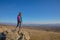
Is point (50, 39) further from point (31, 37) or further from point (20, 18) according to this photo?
point (20, 18)

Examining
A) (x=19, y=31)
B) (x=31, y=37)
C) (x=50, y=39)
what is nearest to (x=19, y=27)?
(x=19, y=31)

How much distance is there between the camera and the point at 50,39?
23.0 meters

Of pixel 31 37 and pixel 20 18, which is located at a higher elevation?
pixel 20 18

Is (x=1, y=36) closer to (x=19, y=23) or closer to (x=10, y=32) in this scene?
(x=10, y=32)

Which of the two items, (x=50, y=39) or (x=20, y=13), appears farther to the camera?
(x=50, y=39)

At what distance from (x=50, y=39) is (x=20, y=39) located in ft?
19.4

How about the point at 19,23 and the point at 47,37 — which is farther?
the point at 47,37

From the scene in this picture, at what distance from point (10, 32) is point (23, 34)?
1791 mm

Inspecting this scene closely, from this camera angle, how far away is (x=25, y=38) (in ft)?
63.9

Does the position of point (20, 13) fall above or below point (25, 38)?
above

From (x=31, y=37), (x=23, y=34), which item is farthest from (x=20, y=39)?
(x=31, y=37)

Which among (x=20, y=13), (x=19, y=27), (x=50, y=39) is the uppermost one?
(x=20, y=13)

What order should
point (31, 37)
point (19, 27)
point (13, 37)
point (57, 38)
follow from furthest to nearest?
point (57, 38) < point (31, 37) < point (19, 27) < point (13, 37)

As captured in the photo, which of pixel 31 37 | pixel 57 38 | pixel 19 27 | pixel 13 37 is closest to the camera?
pixel 13 37
